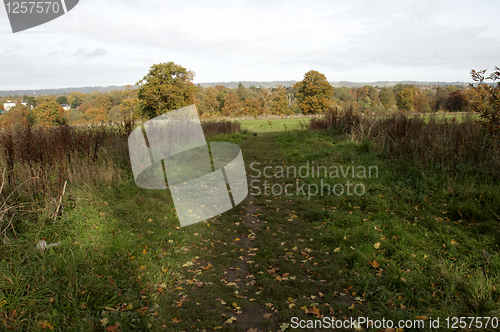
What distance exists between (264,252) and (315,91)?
1919 inches

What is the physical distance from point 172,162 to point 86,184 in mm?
3916

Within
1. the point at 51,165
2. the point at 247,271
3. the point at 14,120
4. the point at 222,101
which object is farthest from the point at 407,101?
the point at 222,101

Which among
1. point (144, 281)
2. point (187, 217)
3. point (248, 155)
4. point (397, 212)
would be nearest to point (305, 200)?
point (397, 212)

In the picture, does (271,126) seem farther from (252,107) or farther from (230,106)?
(230,106)

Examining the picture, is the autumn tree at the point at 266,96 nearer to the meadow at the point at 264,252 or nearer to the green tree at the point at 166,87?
the green tree at the point at 166,87

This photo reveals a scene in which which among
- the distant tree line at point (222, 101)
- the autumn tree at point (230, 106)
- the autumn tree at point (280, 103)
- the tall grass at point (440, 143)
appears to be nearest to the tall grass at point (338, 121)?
the distant tree line at point (222, 101)

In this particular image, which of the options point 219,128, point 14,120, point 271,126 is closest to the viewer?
point 14,120

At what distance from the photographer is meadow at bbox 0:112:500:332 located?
121 inches

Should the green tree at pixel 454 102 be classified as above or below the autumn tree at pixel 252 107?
below

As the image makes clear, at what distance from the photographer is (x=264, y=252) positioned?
187 inches

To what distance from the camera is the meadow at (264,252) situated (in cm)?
308

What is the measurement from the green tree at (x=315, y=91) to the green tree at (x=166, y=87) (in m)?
24.9

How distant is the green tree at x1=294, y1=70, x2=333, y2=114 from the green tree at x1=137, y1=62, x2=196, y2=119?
24942 millimetres

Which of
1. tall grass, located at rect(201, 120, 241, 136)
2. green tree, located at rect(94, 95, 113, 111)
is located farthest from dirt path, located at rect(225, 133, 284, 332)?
green tree, located at rect(94, 95, 113, 111)
